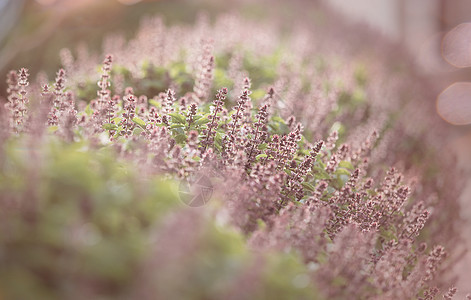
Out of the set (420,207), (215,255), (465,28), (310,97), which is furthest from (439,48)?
(215,255)

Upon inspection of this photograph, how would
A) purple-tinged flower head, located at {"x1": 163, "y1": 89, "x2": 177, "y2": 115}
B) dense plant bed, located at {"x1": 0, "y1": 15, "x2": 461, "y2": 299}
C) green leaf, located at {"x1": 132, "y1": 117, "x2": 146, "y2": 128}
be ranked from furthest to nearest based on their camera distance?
1. purple-tinged flower head, located at {"x1": 163, "y1": 89, "x2": 177, "y2": 115}
2. green leaf, located at {"x1": 132, "y1": 117, "x2": 146, "y2": 128}
3. dense plant bed, located at {"x1": 0, "y1": 15, "x2": 461, "y2": 299}

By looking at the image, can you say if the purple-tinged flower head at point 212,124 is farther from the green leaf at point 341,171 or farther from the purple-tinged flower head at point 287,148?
the green leaf at point 341,171

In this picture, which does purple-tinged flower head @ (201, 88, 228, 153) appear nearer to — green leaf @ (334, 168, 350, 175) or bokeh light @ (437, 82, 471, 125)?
green leaf @ (334, 168, 350, 175)

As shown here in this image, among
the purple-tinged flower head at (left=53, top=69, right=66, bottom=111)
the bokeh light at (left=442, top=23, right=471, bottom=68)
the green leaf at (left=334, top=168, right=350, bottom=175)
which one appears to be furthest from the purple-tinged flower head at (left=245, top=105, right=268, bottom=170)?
the bokeh light at (left=442, top=23, right=471, bottom=68)

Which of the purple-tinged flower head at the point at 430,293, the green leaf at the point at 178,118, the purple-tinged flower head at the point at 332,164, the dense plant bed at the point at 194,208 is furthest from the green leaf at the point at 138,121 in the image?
the purple-tinged flower head at the point at 430,293

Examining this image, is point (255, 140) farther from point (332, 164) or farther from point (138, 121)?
point (138, 121)

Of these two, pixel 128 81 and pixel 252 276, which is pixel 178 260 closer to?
pixel 252 276

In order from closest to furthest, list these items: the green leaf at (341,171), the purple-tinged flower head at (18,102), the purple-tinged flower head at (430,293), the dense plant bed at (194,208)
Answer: the dense plant bed at (194,208) → the purple-tinged flower head at (430,293) → the purple-tinged flower head at (18,102) → the green leaf at (341,171)
